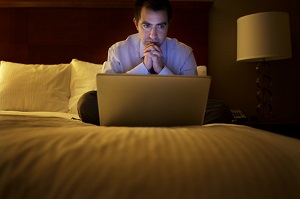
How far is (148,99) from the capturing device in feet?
2.49

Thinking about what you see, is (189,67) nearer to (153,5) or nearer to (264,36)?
(153,5)

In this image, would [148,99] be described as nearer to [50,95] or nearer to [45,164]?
[45,164]

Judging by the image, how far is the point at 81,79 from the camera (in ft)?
7.42

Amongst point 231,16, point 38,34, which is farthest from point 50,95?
point 231,16

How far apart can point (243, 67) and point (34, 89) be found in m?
1.85

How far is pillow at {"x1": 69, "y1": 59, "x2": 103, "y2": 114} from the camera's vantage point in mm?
2209

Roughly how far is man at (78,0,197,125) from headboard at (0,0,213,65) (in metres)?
0.99

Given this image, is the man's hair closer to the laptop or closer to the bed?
the laptop

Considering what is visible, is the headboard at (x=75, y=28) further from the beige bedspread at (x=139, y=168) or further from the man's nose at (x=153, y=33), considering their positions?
the beige bedspread at (x=139, y=168)

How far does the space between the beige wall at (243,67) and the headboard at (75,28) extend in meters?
0.15

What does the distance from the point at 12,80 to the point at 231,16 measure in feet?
6.50

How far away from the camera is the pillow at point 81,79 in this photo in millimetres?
2209

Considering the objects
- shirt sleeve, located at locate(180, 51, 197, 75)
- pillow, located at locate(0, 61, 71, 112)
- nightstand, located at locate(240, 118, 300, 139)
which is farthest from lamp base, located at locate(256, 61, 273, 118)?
pillow, located at locate(0, 61, 71, 112)

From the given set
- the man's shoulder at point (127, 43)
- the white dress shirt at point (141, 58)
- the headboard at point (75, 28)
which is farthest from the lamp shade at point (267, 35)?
the man's shoulder at point (127, 43)
